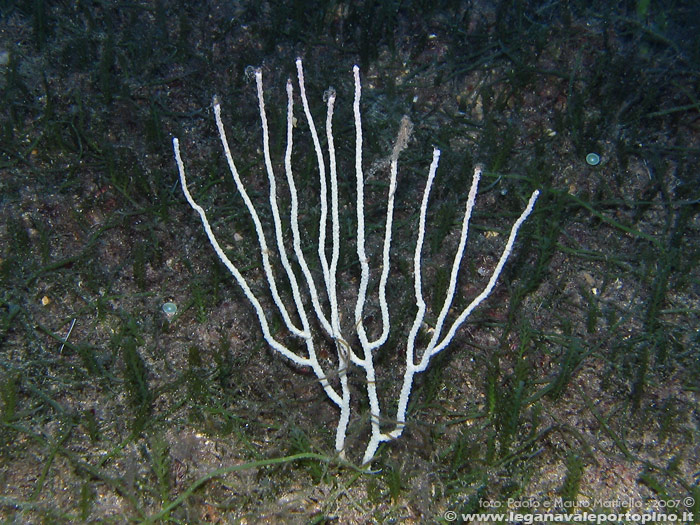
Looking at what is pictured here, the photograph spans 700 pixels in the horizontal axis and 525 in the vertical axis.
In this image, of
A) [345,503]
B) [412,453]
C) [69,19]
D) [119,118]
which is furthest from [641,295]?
[69,19]

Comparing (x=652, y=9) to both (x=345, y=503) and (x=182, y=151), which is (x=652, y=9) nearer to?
(x=182, y=151)

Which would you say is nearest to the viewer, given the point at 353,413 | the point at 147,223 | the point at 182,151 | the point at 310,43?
the point at 353,413

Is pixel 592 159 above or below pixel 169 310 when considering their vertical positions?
above

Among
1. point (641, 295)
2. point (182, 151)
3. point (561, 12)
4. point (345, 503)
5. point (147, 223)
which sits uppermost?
point (561, 12)

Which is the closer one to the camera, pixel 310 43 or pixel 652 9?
pixel 310 43

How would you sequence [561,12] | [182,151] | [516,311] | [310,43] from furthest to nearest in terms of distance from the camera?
[561,12]
[310,43]
[182,151]
[516,311]

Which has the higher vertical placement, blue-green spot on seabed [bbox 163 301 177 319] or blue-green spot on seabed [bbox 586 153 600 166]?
blue-green spot on seabed [bbox 586 153 600 166]

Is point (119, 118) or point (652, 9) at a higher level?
point (652, 9)

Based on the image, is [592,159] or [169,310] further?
[592,159]

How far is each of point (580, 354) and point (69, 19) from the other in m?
6.27

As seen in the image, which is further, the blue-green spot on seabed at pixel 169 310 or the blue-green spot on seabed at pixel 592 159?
the blue-green spot on seabed at pixel 592 159

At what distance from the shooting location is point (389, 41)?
5.42 m

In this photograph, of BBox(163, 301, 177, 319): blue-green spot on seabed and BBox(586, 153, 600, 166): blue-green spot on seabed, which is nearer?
BBox(163, 301, 177, 319): blue-green spot on seabed

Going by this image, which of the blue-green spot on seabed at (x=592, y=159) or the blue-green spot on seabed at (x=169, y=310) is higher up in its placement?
the blue-green spot on seabed at (x=592, y=159)
